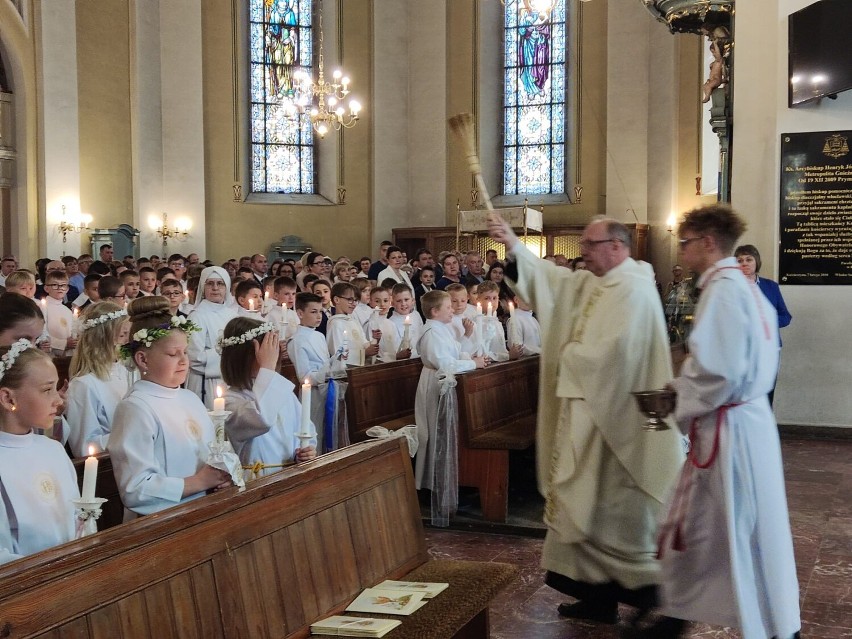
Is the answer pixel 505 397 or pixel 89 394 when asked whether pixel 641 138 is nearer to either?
pixel 505 397

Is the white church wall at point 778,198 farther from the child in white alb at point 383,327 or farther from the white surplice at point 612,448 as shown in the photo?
the white surplice at point 612,448

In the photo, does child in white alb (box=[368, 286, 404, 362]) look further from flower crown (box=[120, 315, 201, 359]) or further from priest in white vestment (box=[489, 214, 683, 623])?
flower crown (box=[120, 315, 201, 359])

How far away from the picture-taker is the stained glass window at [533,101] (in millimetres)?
20750

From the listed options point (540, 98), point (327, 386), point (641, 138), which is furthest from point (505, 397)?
point (540, 98)

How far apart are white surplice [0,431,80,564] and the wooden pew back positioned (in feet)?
1.79

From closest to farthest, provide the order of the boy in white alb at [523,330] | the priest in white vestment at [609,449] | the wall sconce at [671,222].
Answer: the priest in white vestment at [609,449] → the boy in white alb at [523,330] → the wall sconce at [671,222]

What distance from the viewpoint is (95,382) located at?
4.80 meters

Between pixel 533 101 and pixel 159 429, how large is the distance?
61.3 feet

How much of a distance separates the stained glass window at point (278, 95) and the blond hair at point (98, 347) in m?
16.5

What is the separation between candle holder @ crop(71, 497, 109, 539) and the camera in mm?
2809

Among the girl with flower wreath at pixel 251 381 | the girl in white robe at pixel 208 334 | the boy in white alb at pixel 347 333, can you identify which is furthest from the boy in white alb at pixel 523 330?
the girl with flower wreath at pixel 251 381

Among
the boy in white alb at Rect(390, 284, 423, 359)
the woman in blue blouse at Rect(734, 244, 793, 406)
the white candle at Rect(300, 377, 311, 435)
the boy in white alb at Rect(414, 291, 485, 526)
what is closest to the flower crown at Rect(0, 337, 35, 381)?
the white candle at Rect(300, 377, 311, 435)

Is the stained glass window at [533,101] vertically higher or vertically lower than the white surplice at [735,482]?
higher

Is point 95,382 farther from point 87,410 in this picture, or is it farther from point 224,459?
point 224,459
